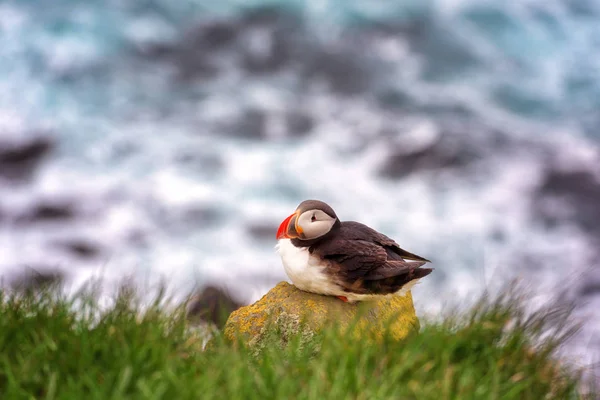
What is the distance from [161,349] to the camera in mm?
4516

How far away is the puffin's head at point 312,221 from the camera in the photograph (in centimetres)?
524

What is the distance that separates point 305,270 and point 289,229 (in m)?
0.37

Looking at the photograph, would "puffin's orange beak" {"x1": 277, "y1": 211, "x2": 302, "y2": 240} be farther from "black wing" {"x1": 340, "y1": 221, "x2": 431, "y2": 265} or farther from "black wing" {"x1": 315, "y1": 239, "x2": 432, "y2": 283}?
"black wing" {"x1": 340, "y1": 221, "x2": 431, "y2": 265}

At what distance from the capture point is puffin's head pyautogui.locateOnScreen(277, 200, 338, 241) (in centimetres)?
524

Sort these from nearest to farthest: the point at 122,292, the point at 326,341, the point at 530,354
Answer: the point at 326,341 < the point at 530,354 < the point at 122,292

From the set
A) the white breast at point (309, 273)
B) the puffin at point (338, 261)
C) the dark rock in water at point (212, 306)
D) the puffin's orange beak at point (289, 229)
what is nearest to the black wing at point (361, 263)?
the puffin at point (338, 261)

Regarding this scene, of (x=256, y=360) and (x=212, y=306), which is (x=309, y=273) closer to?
(x=256, y=360)

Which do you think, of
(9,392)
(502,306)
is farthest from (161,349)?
(502,306)

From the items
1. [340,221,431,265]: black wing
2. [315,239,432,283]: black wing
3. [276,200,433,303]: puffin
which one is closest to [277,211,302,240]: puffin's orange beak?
[276,200,433,303]: puffin

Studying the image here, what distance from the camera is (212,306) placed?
5836mm

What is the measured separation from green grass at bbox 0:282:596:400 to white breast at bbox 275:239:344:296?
1.76ft

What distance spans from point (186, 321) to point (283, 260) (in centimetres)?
96

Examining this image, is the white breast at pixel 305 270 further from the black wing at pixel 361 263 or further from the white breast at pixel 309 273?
the black wing at pixel 361 263

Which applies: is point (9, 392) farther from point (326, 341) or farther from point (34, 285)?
point (326, 341)
